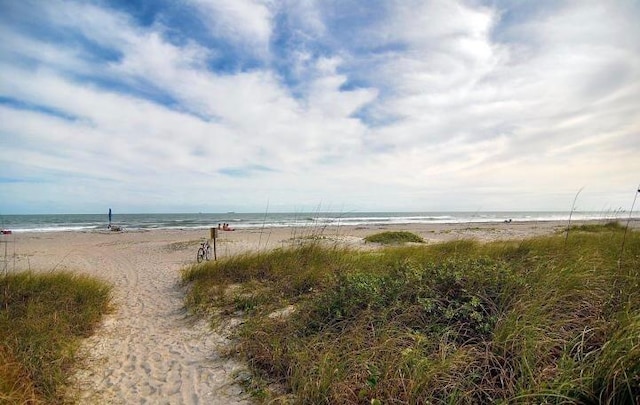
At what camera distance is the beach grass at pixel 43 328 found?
12.0 ft

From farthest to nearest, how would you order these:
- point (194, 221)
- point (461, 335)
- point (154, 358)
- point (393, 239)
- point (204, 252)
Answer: point (194, 221) → point (393, 239) → point (204, 252) → point (154, 358) → point (461, 335)

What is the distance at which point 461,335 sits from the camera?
12.8 feet

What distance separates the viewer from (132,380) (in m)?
4.33

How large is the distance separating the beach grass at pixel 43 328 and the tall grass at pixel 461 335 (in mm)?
2096

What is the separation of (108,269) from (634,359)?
14021mm

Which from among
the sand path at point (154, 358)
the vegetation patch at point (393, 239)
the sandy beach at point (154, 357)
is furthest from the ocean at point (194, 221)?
the sand path at point (154, 358)

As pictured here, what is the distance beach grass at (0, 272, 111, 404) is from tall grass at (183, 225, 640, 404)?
2096mm

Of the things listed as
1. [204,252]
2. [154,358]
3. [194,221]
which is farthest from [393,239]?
[194,221]

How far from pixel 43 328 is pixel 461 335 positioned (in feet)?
18.5

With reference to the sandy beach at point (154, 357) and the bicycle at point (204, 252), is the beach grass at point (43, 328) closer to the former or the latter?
the sandy beach at point (154, 357)

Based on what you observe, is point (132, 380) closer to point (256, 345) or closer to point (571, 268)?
point (256, 345)

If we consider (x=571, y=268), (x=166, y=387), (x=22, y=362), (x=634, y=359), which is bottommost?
(x=166, y=387)

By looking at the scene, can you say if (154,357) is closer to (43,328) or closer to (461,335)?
(43,328)

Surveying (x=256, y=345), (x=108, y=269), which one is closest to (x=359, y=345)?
(x=256, y=345)
